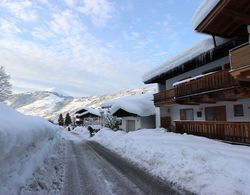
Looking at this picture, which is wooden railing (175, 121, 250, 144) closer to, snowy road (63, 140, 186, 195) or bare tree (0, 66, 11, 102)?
snowy road (63, 140, 186, 195)

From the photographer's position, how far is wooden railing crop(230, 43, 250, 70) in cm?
1106

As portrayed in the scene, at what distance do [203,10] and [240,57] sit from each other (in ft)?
13.5

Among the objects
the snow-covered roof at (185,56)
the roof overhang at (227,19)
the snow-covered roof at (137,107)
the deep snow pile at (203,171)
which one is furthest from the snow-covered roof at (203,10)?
the snow-covered roof at (137,107)

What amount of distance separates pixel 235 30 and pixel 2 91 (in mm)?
57043

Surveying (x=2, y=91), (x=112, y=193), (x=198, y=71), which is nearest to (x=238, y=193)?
(x=112, y=193)

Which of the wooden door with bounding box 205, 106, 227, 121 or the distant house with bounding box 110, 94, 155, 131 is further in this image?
the distant house with bounding box 110, 94, 155, 131

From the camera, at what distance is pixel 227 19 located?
14273mm

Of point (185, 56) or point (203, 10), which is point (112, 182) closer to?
point (203, 10)

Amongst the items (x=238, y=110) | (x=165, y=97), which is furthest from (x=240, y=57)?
(x=165, y=97)

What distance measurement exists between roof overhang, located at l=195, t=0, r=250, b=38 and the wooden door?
5818 mm

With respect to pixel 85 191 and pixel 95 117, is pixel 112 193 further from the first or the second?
pixel 95 117

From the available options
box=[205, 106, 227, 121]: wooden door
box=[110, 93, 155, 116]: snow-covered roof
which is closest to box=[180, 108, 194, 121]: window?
box=[205, 106, 227, 121]: wooden door

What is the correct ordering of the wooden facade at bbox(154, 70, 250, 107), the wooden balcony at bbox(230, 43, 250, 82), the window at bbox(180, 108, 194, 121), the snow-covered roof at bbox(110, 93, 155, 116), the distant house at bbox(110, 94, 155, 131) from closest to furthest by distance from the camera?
the wooden balcony at bbox(230, 43, 250, 82)
the wooden facade at bbox(154, 70, 250, 107)
the window at bbox(180, 108, 194, 121)
the snow-covered roof at bbox(110, 93, 155, 116)
the distant house at bbox(110, 94, 155, 131)

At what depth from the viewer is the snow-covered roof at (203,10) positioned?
13180 millimetres
